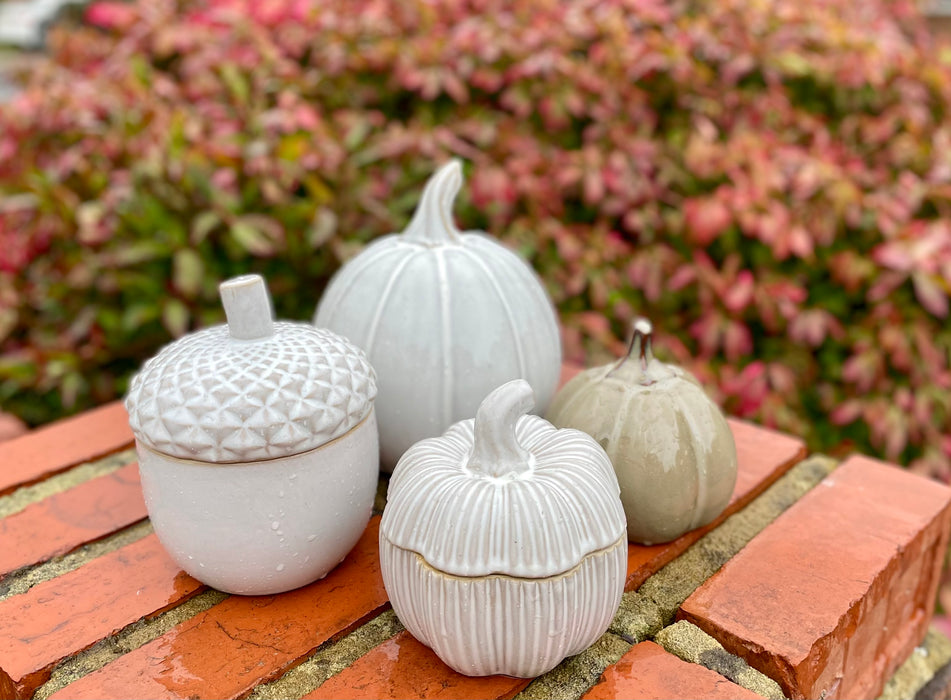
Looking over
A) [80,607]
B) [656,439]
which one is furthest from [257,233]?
[656,439]

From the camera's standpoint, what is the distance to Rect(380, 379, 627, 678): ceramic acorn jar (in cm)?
96

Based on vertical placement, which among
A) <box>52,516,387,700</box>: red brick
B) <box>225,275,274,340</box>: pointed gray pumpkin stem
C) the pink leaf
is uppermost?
<box>225,275,274,340</box>: pointed gray pumpkin stem

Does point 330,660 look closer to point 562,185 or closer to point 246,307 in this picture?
point 246,307

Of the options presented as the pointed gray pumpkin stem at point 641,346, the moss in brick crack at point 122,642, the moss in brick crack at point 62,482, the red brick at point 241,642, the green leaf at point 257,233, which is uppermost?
the pointed gray pumpkin stem at point 641,346

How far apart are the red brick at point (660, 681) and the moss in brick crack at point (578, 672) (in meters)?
0.01

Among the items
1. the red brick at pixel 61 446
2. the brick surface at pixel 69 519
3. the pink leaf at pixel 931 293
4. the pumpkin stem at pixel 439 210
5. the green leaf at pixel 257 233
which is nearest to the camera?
the brick surface at pixel 69 519

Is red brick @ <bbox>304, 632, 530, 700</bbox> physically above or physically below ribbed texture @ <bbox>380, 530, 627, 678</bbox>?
below

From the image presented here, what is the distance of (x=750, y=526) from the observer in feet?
4.56

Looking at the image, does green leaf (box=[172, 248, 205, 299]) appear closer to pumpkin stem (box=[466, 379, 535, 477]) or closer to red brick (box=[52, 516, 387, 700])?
red brick (box=[52, 516, 387, 700])

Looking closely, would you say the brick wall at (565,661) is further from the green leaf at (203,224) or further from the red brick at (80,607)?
the green leaf at (203,224)

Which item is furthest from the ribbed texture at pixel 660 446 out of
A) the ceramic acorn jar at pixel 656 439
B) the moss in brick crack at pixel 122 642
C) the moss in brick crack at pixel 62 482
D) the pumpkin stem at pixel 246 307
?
the moss in brick crack at pixel 62 482

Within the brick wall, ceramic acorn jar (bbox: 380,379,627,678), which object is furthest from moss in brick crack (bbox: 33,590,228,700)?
ceramic acorn jar (bbox: 380,379,627,678)

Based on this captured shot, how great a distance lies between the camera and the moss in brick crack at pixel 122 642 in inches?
41.6

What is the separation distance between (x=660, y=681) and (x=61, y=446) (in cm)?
120
